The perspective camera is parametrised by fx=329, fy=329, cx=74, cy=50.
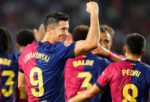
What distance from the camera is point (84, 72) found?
5.28 m

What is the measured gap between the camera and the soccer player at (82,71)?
5.26 m

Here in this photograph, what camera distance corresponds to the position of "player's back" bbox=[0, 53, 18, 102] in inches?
227

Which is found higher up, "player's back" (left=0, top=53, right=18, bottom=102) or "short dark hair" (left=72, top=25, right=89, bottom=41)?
"short dark hair" (left=72, top=25, right=89, bottom=41)

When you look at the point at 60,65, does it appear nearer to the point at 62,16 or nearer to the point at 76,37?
the point at 62,16

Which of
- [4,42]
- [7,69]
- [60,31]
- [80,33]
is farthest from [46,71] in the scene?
[4,42]

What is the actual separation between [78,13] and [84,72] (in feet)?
28.9

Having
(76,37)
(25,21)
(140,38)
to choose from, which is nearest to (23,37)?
(76,37)

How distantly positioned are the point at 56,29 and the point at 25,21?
9715 millimetres

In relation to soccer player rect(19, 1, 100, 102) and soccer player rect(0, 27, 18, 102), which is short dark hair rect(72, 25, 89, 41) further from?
soccer player rect(0, 27, 18, 102)

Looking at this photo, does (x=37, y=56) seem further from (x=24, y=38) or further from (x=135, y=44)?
(x=24, y=38)

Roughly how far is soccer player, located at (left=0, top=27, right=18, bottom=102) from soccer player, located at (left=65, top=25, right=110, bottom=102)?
104 centimetres

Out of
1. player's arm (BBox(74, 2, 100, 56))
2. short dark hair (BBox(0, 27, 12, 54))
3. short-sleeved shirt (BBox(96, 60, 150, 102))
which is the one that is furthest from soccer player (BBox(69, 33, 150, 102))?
short dark hair (BBox(0, 27, 12, 54))

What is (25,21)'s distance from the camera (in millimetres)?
13812

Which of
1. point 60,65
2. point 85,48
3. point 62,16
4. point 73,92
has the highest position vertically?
point 62,16
